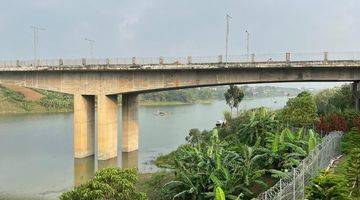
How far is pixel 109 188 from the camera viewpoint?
12852 mm

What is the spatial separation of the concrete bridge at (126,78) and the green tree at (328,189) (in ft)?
66.0

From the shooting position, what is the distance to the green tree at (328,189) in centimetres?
1212

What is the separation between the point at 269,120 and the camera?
25391 millimetres

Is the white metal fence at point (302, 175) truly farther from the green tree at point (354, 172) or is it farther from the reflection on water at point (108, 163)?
the reflection on water at point (108, 163)

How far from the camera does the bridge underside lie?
109 ft

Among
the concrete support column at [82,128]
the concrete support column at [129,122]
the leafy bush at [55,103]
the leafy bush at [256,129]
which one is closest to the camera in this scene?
the leafy bush at [256,129]

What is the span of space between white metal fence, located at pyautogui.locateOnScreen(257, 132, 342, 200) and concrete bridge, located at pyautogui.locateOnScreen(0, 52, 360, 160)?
37.1 feet

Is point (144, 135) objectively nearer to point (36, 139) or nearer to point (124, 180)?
point (36, 139)

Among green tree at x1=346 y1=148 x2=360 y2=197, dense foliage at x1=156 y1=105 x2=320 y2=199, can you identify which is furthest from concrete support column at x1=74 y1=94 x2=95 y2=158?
green tree at x1=346 y1=148 x2=360 y2=197

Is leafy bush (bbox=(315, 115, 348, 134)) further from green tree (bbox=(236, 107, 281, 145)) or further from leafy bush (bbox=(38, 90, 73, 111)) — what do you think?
leafy bush (bbox=(38, 90, 73, 111))

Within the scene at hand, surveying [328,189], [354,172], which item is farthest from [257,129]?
[328,189]

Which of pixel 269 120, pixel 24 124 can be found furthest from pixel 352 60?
pixel 24 124

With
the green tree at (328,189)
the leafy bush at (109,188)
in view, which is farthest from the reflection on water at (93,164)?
the green tree at (328,189)

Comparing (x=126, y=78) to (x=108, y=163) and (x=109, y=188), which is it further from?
(x=109, y=188)
